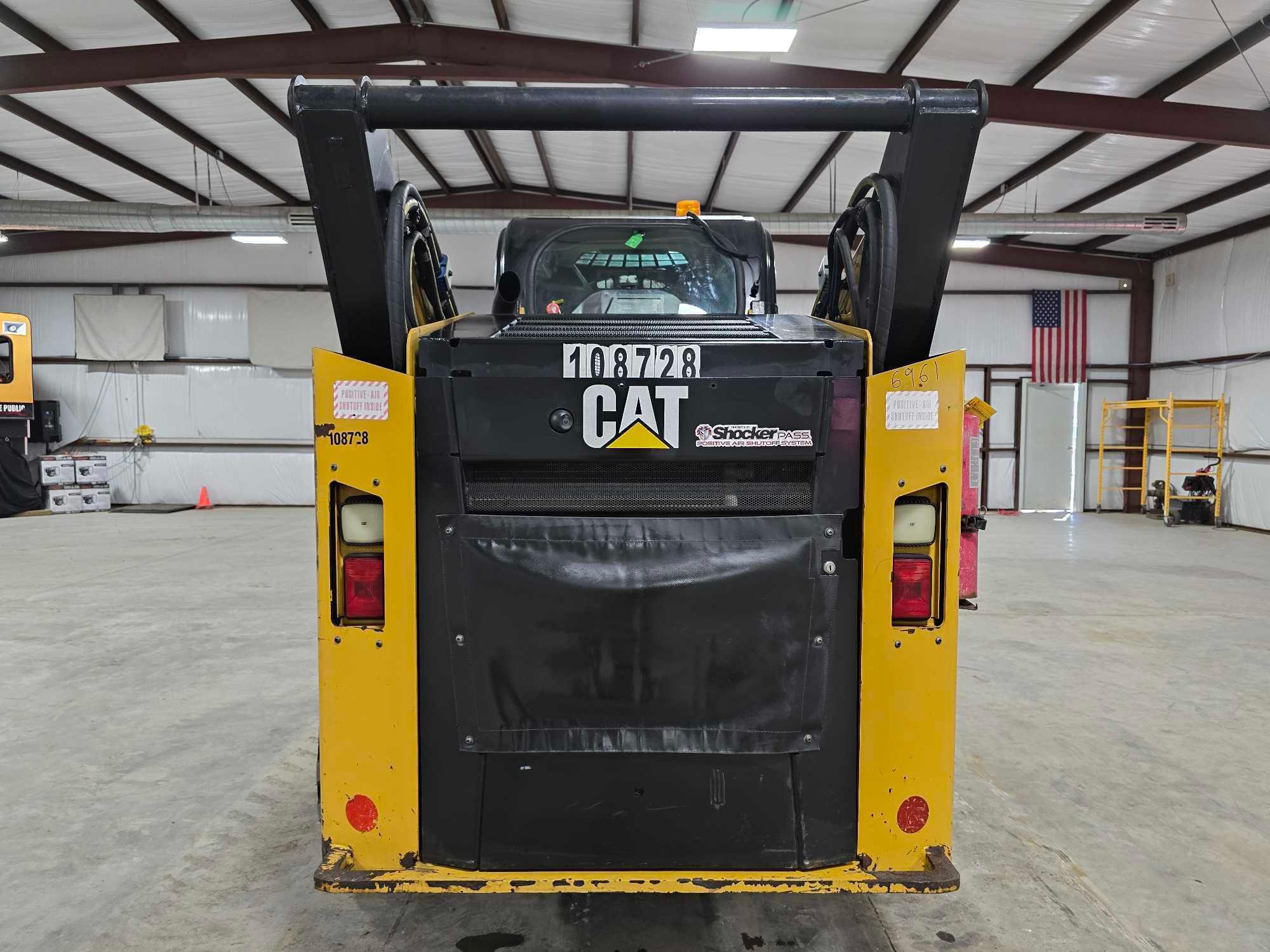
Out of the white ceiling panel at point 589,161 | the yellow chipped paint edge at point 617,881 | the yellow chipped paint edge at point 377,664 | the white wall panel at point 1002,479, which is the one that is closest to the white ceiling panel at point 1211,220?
the white wall panel at point 1002,479

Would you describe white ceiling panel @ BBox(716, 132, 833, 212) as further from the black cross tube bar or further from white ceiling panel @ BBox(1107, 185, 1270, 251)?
the black cross tube bar

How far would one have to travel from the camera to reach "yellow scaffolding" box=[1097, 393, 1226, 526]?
1294cm

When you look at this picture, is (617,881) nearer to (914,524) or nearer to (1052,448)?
(914,524)

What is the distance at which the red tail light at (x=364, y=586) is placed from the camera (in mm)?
1837

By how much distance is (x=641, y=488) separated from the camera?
6.10 ft

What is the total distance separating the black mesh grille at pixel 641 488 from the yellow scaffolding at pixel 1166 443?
14.3 m

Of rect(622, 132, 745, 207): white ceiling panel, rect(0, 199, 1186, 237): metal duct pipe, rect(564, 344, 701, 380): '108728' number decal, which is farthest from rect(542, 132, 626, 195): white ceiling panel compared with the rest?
rect(564, 344, 701, 380): '108728' number decal

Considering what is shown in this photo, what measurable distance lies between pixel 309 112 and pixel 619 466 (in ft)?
3.59

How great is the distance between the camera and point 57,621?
5.88 meters

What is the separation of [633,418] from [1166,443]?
→ 15.6 metres

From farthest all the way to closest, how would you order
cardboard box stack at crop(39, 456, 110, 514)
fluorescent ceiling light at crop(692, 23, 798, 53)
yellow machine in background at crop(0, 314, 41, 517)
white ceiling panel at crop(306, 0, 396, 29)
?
cardboard box stack at crop(39, 456, 110, 514) < yellow machine in background at crop(0, 314, 41, 517) < white ceiling panel at crop(306, 0, 396, 29) < fluorescent ceiling light at crop(692, 23, 798, 53)

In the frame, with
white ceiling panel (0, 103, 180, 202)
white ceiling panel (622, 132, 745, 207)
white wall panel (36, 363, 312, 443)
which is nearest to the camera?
white ceiling panel (622, 132, 745, 207)

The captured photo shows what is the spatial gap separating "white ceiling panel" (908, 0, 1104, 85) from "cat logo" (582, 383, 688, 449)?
22.1 feet

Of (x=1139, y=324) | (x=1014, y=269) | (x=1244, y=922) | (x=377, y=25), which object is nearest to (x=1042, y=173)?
(x=1014, y=269)
